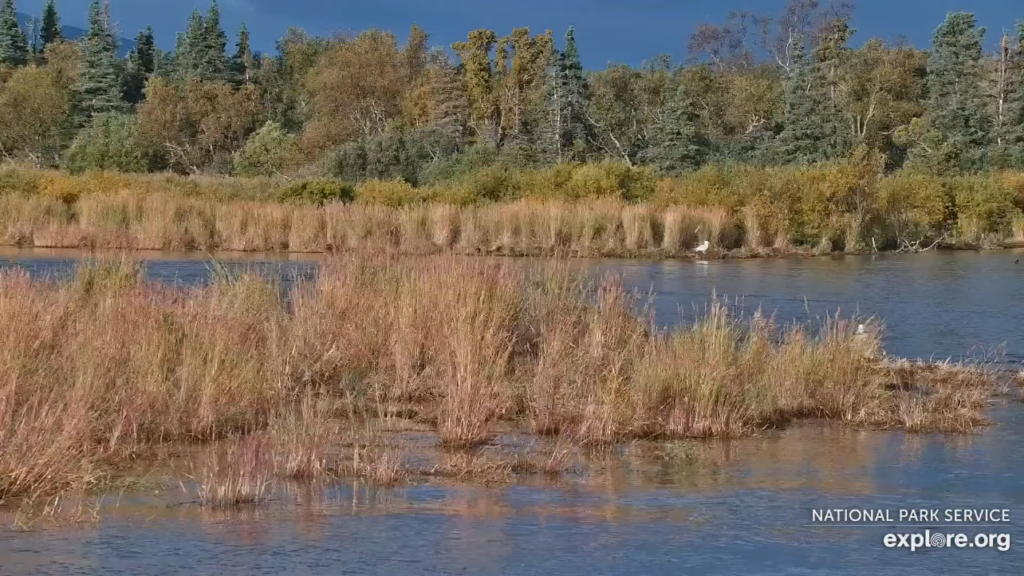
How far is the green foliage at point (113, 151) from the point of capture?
54.3 m

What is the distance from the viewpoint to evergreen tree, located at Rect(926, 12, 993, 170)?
51.9 metres

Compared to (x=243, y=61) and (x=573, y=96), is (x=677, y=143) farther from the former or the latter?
(x=243, y=61)

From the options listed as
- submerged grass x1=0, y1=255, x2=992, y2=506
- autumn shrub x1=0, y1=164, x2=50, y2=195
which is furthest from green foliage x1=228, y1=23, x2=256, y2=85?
submerged grass x1=0, y1=255, x2=992, y2=506

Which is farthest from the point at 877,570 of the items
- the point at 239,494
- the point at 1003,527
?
the point at 239,494

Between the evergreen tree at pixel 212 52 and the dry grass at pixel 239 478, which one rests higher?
the evergreen tree at pixel 212 52

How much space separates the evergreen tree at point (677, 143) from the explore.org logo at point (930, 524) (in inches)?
1700

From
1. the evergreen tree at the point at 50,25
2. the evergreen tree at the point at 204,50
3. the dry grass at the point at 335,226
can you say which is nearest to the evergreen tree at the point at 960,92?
the dry grass at the point at 335,226

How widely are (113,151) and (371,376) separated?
1898 inches

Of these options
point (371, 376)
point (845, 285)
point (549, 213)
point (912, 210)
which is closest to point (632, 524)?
point (371, 376)

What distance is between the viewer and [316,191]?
35.2 m

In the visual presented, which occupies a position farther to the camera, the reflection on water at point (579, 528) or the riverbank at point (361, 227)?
the riverbank at point (361, 227)

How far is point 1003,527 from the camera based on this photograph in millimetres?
6867

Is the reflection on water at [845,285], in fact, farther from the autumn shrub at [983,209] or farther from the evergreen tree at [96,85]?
the evergreen tree at [96,85]

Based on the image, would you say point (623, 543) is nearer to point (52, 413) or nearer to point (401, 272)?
point (52, 413)
